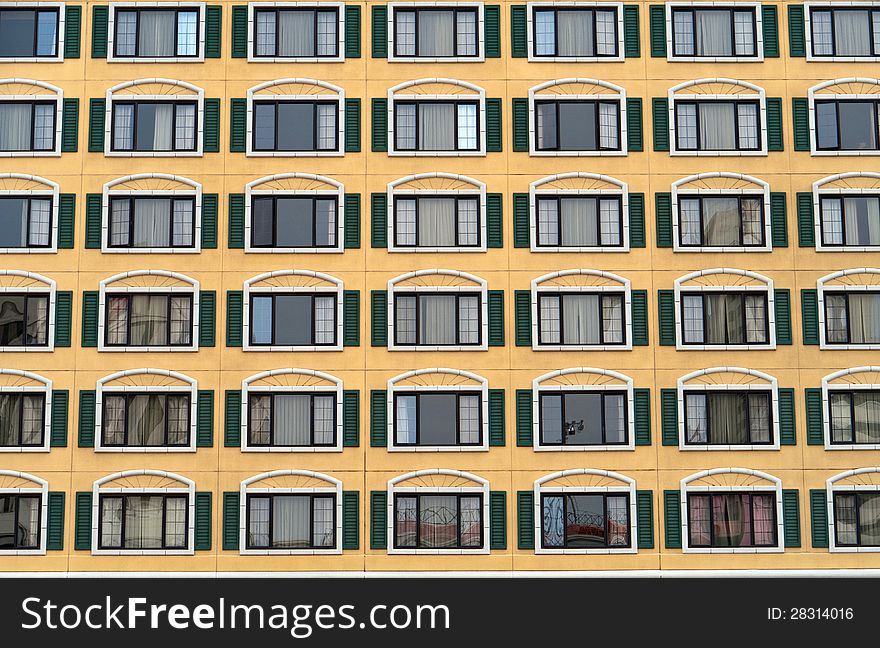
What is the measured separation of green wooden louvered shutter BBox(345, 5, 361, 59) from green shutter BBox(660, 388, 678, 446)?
580 inches

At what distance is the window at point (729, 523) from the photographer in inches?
1553

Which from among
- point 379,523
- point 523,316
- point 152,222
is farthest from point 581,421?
point 152,222

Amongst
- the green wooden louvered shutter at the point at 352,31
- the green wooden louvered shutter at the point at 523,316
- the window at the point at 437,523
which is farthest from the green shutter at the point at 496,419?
the green wooden louvered shutter at the point at 352,31

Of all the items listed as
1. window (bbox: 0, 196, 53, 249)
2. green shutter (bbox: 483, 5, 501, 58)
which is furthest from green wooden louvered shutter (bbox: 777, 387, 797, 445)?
window (bbox: 0, 196, 53, 249)

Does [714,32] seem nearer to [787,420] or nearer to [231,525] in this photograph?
[787,420]

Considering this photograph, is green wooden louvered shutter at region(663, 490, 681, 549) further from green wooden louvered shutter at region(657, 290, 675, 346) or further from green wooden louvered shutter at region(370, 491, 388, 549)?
green wooden louvered shutter at region(370, 491, 388, 549)

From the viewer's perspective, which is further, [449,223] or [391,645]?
[449,223]

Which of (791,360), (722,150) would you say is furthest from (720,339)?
(722,150)

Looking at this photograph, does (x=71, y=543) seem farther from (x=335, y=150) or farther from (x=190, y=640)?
(x=335, y=150)

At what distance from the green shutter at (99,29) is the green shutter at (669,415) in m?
21.0

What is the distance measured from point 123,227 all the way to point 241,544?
1069cm

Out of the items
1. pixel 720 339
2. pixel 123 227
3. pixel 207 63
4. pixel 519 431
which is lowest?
pixel 519 431

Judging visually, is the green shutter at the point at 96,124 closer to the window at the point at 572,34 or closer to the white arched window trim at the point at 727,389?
the window at the point at 572,34

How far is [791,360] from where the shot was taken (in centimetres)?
4009
